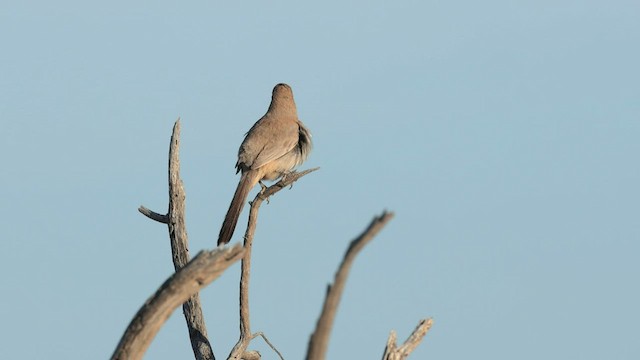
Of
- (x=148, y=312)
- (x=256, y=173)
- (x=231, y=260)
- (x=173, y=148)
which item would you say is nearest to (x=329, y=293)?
(x=231, y=260)

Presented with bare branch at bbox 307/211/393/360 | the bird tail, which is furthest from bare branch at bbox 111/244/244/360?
the bird tail

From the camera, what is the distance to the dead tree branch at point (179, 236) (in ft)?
42.5

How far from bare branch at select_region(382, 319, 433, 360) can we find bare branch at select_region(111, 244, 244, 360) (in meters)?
2.43

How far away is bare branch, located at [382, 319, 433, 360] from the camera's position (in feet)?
29.6

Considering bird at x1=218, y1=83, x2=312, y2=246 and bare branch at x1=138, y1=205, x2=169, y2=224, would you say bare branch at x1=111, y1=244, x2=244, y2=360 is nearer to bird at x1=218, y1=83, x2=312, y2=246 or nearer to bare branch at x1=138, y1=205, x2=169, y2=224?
bare branch at x1=138, y1=205, x2=169, y2=224

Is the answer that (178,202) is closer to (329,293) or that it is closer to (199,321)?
(199,321)

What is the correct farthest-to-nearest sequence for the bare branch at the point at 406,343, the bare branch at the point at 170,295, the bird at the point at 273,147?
the bird at the point at 273,147, the bare branch at the point at 406,343, the bare branch at the point at 170,295

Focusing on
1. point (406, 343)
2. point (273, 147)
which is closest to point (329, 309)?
point (406, 343)

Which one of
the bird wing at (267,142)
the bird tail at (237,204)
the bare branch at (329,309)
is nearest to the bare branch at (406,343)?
the bare branch at (329,309)

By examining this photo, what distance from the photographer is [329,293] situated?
18.4 ft

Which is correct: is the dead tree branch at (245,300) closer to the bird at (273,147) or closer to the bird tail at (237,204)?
the bird tail at (237,204)

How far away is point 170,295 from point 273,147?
739cm

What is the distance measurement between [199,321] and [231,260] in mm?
6676

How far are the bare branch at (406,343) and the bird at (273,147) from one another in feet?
14.8
